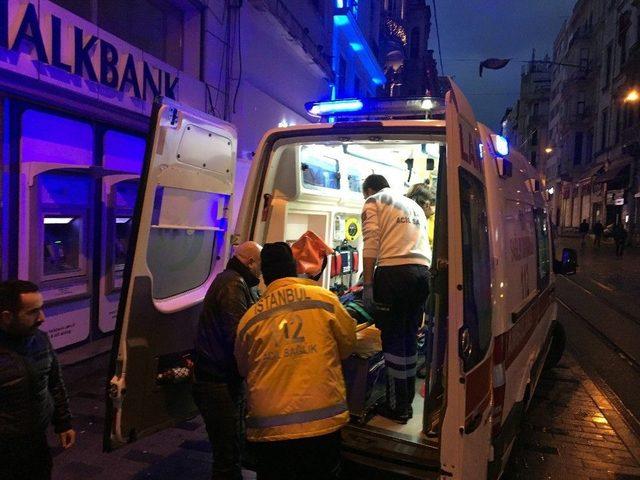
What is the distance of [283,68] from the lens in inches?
465

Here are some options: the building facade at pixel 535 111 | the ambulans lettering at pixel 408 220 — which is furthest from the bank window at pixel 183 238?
the building facade at pixel 535 111

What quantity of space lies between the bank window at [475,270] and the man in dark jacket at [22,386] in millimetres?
2099

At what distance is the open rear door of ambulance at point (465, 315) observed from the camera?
7.84 feet

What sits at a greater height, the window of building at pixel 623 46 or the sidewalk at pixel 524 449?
the window of building at pixel 623 46

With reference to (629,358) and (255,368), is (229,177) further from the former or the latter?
(629,358)

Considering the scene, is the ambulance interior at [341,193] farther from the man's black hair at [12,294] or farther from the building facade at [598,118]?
the building facade at [598,118]

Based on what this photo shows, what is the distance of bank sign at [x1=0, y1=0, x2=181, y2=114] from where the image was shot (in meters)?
4.83

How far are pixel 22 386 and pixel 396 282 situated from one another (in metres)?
2.32

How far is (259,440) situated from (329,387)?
0.39m

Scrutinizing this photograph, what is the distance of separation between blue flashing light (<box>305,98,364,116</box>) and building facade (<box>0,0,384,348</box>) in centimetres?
307

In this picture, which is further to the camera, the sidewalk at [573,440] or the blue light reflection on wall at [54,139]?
the blue light reflection on wall at [54,139]

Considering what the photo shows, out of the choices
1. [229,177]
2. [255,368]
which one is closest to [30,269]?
[229,177]

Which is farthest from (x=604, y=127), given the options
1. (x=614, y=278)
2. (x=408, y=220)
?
(x=408, y=220)

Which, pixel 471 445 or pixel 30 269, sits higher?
pixel 30 269
